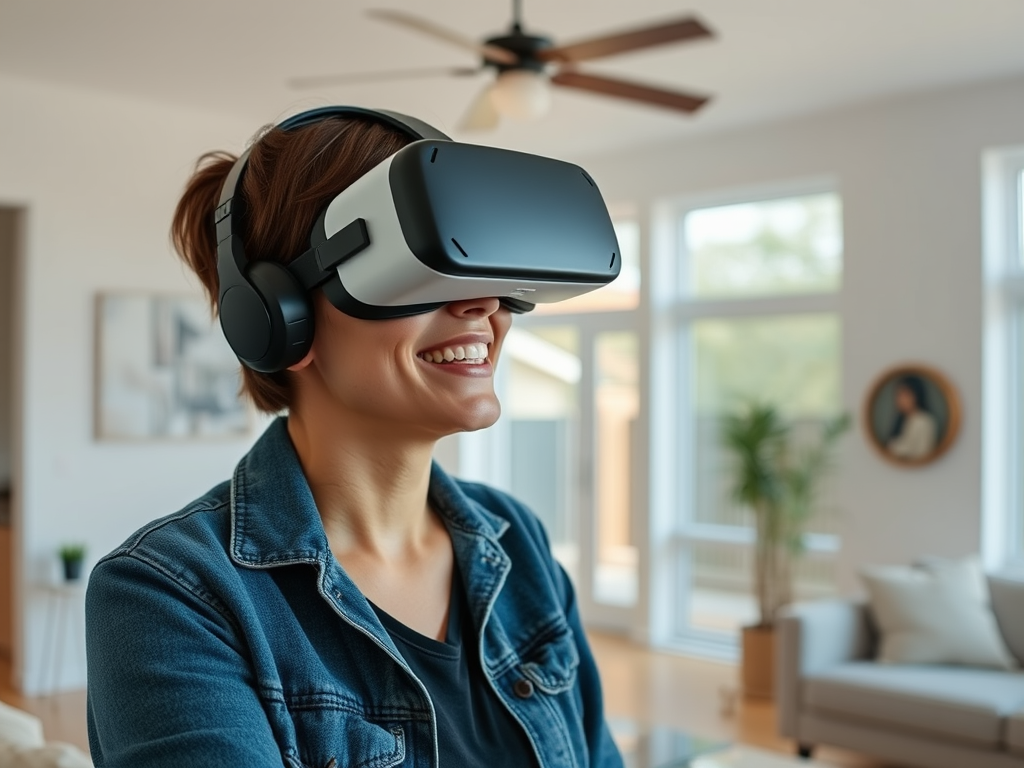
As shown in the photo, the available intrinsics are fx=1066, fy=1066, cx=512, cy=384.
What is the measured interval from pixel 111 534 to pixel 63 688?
30.6 inches

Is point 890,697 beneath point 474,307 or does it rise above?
beneath

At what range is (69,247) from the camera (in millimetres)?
5352

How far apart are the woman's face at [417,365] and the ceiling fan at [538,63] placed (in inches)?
83.6

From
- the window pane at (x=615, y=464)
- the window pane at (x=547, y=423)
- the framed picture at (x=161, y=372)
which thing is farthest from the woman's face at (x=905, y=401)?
the framed picture at (x=161, y=372)

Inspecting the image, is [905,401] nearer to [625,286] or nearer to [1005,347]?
[1005,347]

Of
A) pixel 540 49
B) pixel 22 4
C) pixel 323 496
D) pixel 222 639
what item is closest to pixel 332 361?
pixel 323 496

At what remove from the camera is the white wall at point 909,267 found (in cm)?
509

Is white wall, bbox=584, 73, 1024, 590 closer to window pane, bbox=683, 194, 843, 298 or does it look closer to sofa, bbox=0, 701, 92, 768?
window pane, bbox=683, 194, 843, 298

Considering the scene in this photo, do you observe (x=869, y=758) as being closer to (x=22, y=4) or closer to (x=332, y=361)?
(x=332, y=361)

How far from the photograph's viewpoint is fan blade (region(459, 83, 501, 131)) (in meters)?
3.50

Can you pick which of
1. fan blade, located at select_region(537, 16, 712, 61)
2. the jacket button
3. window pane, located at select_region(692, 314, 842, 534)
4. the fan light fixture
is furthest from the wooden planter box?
the jacket button

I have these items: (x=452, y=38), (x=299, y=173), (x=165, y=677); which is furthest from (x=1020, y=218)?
(x=165, y=677)

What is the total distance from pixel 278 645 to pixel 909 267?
16.6ft

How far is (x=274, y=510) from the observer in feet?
2.90
